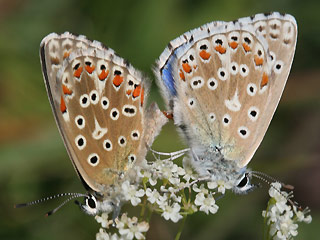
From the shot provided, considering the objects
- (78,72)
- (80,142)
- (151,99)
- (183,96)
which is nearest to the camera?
(80,142)

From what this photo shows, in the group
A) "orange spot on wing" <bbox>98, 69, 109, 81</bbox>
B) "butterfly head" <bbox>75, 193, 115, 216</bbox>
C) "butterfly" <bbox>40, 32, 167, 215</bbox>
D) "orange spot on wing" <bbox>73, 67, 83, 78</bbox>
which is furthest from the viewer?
"orange spot on wing" <bbox>98, 69, 109, 81</bbox>

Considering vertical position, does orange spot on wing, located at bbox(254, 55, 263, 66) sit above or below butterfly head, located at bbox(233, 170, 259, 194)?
above

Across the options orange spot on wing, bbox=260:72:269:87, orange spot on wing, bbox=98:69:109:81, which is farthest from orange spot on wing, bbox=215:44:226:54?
orange spot on wing, bbox=98:69:109:81

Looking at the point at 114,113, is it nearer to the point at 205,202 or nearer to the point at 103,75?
the point at 103,75

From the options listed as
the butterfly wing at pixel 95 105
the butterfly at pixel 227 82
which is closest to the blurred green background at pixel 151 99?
the butterfly at pixel 227 82

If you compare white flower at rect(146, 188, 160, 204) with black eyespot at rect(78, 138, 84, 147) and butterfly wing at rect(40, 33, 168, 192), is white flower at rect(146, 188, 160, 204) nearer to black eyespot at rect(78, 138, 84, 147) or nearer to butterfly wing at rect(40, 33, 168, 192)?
butterfly wing at rect(40, 33, 168, 192)

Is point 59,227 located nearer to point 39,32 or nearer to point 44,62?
point 44,62

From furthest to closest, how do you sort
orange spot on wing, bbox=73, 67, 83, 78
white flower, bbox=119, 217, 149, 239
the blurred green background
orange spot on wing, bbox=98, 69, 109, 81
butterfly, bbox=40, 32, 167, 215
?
the blurred green background → orange spot on wing, bbox=98, 69, 109, 81 → orange spot on wing, bbox=73, 67, 83, 78 → butterfly, bbox=40, 32, 167, 215 → white flower, bbox=119, 217, 149, 239

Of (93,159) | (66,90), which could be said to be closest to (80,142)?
(93,159)
